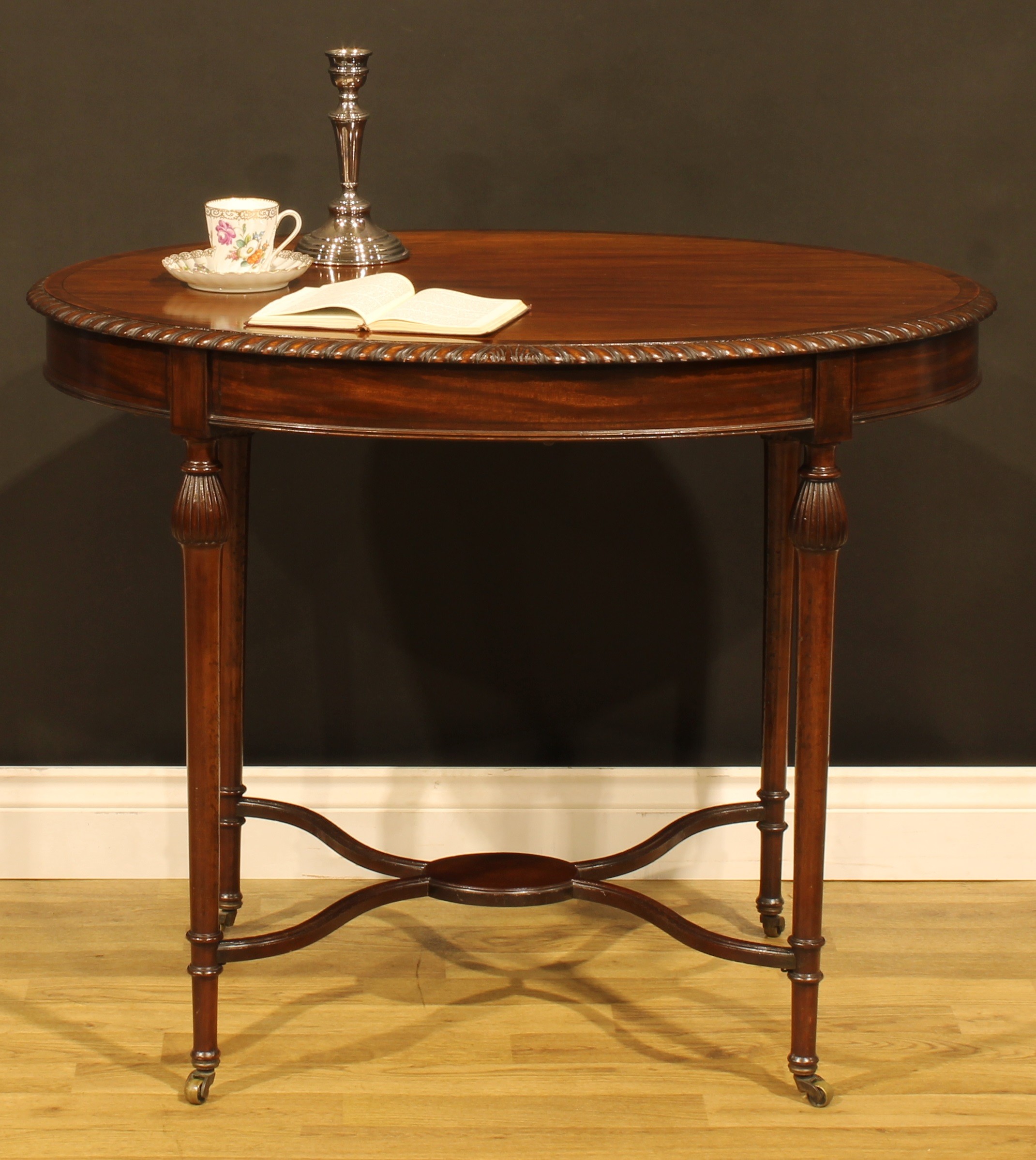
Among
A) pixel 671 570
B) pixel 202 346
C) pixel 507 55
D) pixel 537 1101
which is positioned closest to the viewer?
pixel 202 346

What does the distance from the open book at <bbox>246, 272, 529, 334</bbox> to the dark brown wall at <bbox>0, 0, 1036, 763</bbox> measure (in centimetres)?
75

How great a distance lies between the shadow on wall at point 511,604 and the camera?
2377mm

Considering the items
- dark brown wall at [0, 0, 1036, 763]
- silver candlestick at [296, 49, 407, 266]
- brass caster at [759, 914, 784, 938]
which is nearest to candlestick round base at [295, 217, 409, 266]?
silver candlestick at [296, 49, 407, 266]

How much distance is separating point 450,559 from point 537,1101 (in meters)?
0.86

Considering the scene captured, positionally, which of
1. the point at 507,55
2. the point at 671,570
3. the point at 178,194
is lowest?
the point at 671,570

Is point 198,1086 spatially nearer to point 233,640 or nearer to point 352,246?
point 233,640

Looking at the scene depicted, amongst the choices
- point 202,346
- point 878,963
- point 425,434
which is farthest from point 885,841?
point 202,346

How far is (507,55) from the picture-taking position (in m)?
2.26

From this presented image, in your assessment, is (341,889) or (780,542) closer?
(780,542)

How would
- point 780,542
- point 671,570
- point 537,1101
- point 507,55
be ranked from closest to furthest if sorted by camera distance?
1. point 537,1101
2. point 780,542
3. point 507,55
4. point 671,570

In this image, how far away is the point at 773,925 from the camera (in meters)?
2.30

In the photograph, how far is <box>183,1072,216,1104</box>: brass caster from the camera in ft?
6.09

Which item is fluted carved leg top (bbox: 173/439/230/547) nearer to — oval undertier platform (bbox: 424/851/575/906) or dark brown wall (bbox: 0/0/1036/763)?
oval undertier platform (bbox: 424/851/575/906)

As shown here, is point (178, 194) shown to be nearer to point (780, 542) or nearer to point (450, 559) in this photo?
point (450, 559)
